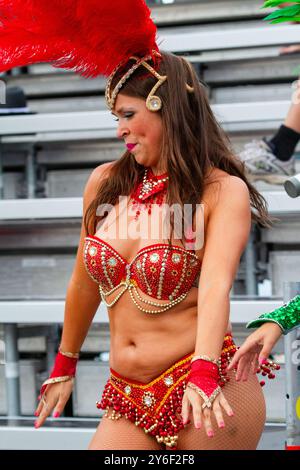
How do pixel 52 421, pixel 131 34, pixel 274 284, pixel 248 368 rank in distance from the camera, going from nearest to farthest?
pixel 248 368
pixel 131 34
pixel 52 421
pixel 274 284

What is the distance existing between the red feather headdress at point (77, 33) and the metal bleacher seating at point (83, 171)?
1.31m

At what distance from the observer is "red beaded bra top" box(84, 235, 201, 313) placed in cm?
215

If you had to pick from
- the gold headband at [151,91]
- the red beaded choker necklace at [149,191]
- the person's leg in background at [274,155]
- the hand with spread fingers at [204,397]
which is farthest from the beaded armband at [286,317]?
the person's leg in background at [274,155]

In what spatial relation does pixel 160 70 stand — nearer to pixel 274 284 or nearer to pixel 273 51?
pixel 274 284

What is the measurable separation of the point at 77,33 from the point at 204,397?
921 mm

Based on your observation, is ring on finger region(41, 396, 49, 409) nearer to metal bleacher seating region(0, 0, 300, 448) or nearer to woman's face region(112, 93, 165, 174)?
woman's face region(112, 93, 165, 174)

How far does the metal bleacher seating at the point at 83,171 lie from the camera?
363cm

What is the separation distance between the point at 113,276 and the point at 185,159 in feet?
1.06

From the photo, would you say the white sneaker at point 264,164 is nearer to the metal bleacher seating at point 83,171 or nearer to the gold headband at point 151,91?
the metal bleacher seating at point 83,171

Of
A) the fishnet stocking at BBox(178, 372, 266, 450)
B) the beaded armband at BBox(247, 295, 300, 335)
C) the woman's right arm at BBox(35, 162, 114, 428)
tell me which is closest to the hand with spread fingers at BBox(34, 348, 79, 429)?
the woman's right arm at BBox(35, 162, 114, 428)

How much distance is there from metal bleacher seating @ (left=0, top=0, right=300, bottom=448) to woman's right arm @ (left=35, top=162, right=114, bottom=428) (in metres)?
0.89

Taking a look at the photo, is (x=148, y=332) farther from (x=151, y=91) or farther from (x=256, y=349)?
(x=151, y=91)

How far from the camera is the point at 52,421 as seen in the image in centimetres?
338
